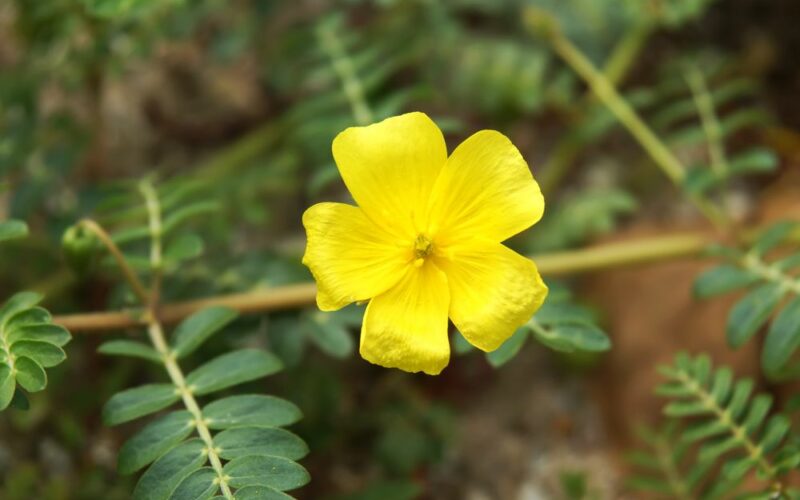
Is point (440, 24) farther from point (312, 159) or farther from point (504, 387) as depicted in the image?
point (504, 387)

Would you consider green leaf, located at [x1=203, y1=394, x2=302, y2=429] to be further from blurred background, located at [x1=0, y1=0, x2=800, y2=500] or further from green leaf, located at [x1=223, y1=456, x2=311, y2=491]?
blurred background, located at [x1=0, y1=0, x2=800, y2=500]

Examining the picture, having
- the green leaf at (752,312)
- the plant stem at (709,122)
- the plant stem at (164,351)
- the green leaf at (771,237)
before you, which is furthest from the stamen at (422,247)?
the plant stem at (709,122)

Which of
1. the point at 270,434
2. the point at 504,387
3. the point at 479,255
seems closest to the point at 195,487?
the point at 270,434

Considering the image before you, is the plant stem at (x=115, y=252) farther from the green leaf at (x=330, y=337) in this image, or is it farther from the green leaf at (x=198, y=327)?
the green leaf at (x=330, y=337)

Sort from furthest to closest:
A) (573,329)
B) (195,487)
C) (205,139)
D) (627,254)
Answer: (205,139) → (627,254) → (573,329) → (195,487)

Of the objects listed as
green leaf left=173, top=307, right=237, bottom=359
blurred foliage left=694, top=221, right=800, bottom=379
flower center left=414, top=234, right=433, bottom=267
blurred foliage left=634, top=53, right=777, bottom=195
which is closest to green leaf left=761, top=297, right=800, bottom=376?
blurred foliage left=694, top=221, right=800, bottom=379

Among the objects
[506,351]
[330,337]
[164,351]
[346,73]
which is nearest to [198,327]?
[164,351]
